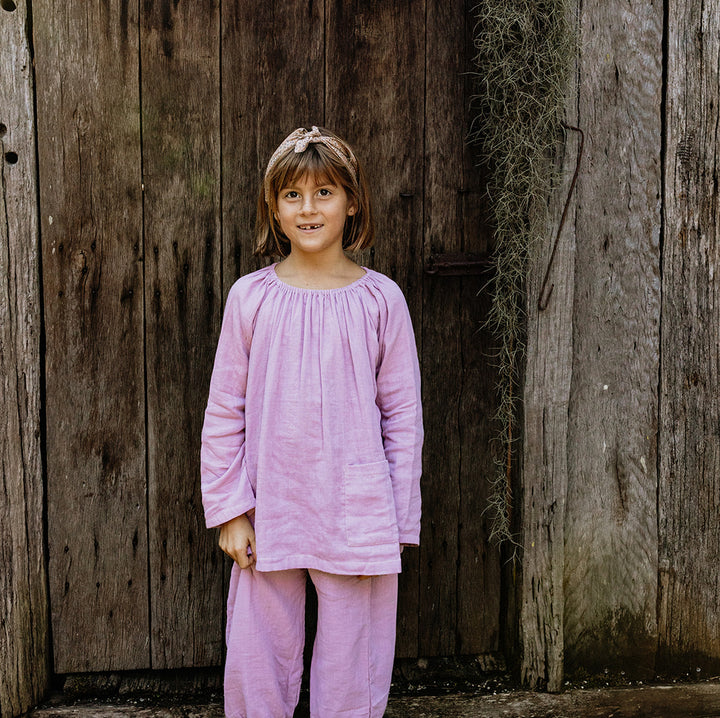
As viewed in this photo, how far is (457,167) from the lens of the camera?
2.37 meters

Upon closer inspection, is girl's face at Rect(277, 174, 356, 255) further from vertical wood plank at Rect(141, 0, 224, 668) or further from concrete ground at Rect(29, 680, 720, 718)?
concrete ground at Rect(29, 680, 720, 718)

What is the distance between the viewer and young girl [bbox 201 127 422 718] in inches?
73.6

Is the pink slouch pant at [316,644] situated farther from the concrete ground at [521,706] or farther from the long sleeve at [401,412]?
the concrete ground at [521,706]

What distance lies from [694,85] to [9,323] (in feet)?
7.04

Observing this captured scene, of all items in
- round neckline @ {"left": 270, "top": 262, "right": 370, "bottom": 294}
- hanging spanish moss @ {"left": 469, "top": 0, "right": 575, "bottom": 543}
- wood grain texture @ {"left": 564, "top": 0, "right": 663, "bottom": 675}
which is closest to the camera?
round neckline @ {"left": 270, "top": 262, "right": 370, "bottom": 294}

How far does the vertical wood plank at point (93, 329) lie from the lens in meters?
2.20

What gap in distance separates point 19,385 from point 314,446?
0.95 metres

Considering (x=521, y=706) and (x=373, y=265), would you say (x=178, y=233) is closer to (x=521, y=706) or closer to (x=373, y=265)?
(x=373, y=265)

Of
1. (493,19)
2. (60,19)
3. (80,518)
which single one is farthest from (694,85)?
(80,518)

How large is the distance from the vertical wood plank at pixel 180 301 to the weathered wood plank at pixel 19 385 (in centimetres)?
32

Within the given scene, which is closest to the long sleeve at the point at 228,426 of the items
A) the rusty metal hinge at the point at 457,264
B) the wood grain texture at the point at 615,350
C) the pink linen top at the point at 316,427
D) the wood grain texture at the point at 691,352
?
the pink linen top at the point at 316,427

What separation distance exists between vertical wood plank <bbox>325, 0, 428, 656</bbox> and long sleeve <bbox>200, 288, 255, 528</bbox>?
583 millimetres

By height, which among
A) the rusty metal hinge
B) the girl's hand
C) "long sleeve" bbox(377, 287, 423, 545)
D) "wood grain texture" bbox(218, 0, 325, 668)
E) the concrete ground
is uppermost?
"wood grain texture" bbox(218, 0, 325, 668)

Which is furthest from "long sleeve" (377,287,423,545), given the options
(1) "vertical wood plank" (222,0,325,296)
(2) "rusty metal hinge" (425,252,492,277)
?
(1) "vertical wood plank" (222,0,325,296)
